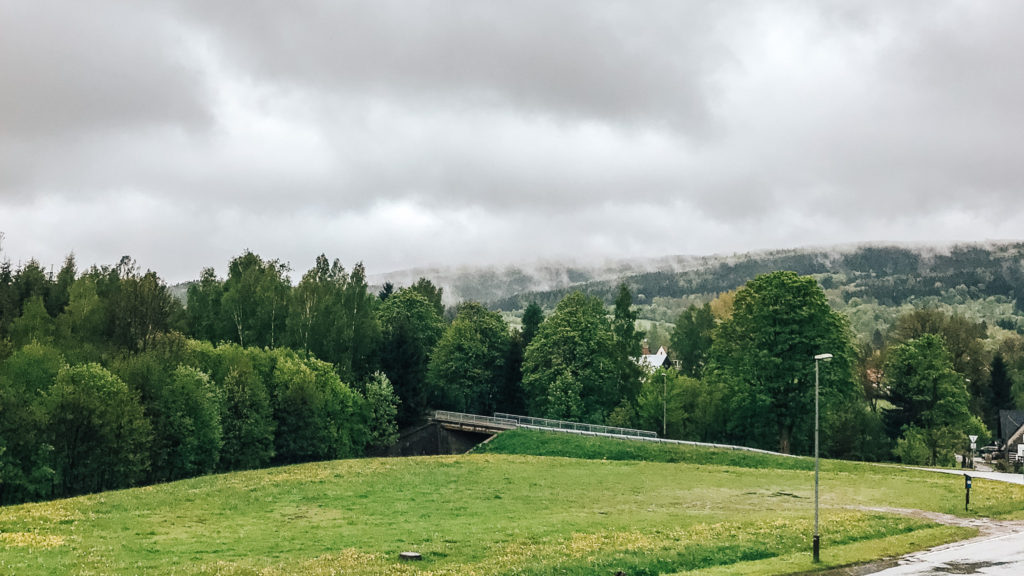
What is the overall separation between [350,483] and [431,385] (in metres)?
55.0

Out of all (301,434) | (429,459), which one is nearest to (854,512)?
(429,459)

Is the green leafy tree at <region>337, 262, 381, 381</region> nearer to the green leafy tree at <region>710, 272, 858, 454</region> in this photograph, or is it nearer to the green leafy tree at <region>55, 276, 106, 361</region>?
the green leafy tree at <region>55, 276, 106, 361</region>

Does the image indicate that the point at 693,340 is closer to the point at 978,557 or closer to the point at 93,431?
the point at 93,431

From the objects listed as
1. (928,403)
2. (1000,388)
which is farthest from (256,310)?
(1000,388)

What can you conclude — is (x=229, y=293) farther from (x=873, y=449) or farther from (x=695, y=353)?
(x=873, y=449)

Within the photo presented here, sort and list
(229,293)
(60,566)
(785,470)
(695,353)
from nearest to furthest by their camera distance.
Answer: (60,566) < (785,470) < (229,293) < (695,353)

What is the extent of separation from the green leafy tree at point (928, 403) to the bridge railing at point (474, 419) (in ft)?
166

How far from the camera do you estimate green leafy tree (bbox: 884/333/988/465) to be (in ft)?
338

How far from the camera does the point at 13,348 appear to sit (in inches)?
3199

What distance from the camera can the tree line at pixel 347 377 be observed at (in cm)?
7250

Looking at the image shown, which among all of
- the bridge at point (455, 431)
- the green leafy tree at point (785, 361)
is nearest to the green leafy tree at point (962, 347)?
the green leafy tree at point (785, 361)

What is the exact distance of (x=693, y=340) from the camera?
148 meters

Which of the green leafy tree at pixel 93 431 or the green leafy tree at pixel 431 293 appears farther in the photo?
the green leafy tree at pixel 431 293

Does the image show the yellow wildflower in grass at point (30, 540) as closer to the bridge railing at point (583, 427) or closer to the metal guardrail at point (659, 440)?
the metal guardrail at point (659, 440)
